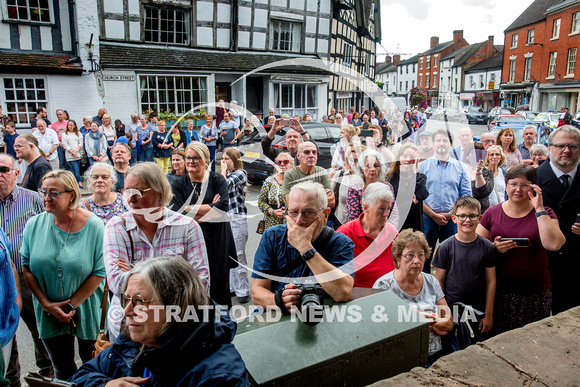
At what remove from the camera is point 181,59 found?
18078mm

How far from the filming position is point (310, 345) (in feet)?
6.02

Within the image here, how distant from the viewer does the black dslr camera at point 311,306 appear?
198cm

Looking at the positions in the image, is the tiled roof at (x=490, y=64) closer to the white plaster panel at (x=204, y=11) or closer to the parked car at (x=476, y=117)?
the parked car at (x=476, y=117)

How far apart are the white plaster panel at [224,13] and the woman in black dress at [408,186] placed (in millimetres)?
16902

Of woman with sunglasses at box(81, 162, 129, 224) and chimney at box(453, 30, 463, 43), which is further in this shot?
chimney at box(453, 30, 463, 43)

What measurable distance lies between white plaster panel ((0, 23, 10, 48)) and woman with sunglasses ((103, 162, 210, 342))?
51.0 feet

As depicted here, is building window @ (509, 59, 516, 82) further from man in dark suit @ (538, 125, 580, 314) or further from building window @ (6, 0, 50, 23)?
man in dark suit @ (538, 125, 580, 314)

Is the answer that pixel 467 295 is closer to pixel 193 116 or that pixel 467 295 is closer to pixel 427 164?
pixel 427 164

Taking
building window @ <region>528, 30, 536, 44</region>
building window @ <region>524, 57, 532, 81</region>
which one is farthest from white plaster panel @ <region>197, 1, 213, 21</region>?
building window @ <region>528, 30, 536, 44</region>

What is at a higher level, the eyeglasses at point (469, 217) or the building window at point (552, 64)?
the building window at point (552, 64)

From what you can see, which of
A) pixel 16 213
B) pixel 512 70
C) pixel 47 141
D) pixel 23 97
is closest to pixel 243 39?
pixel 23 97

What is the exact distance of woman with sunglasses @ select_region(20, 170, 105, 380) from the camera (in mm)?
3166

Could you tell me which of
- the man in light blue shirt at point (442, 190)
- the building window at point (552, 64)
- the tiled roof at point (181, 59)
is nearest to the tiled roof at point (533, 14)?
the building window at point (552, 64)

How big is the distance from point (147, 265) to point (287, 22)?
22122 millimetres
